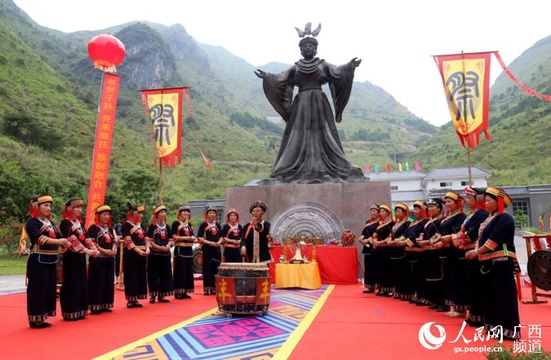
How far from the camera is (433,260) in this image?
5672 millimetres

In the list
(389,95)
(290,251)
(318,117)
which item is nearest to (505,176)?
(318,117)

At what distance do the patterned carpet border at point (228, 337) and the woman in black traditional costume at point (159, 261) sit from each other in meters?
1.31

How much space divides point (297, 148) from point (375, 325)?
639cm

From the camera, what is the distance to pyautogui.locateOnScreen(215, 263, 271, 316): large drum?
5250mm

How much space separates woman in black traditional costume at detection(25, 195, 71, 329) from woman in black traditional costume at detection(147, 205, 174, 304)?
5.51ft

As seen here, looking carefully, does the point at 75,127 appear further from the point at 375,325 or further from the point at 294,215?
the point at 375,325

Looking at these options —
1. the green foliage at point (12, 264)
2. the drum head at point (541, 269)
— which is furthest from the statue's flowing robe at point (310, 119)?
the green foliage at point (12, 264)

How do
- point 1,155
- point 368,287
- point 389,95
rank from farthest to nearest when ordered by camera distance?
point 389,95 < point 1,155 < point 368,287

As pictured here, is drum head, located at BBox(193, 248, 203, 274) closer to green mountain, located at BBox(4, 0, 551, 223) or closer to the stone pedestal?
the stone pedestal

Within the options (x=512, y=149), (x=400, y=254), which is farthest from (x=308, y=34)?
(x=512, y=149)

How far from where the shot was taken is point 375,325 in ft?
15.6

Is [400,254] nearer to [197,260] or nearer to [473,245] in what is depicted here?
[473,245]

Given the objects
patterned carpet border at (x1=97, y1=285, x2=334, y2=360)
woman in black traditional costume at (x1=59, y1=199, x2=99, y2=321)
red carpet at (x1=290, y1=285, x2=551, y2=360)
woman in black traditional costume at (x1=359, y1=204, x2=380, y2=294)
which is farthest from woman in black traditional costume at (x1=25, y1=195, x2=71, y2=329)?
woman in black traditional costume at (x1=359, y1=204, x2=380, y2=294)

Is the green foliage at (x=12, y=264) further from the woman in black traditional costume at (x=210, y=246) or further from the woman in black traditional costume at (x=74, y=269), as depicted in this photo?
the woman in black traditional costume at (x=74, y=269)
